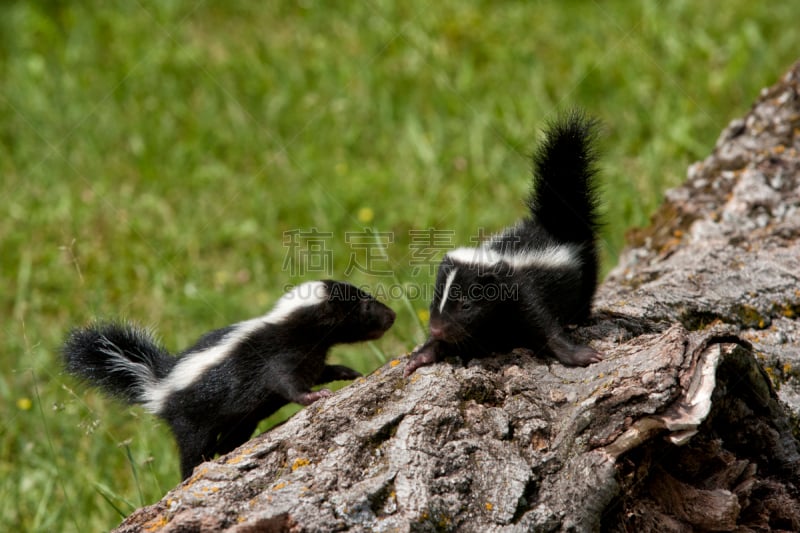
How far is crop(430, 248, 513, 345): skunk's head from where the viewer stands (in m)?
4.59

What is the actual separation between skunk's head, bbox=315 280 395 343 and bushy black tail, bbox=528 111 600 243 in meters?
1.24

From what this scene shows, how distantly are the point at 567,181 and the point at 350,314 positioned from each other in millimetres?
1626

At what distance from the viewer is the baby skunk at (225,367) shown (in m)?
4.73

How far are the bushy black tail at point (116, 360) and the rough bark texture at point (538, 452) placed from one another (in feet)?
5.47

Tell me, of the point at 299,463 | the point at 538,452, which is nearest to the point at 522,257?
the point at 538,452

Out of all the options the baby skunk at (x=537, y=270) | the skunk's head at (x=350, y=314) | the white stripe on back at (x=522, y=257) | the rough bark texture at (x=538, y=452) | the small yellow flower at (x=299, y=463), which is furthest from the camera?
the skunk's head at (x=350, y=314)

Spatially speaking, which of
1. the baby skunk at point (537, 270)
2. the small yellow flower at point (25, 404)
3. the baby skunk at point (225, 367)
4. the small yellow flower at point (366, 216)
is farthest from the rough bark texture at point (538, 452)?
the small yellow flower at point (366, 216)

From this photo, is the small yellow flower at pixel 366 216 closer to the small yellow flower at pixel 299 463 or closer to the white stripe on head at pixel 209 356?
the white stripe on head at pixel 209 356

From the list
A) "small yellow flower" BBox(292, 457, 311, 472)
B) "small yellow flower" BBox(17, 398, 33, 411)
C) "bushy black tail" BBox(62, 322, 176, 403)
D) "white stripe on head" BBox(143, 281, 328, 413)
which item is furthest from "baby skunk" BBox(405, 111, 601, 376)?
"small yellow flower" BBox(17, 398, 33, 411)

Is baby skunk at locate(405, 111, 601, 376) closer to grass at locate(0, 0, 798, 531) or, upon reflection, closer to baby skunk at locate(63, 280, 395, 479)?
baby skunk at locate(63, 280, 395, 479)

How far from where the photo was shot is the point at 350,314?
544cm

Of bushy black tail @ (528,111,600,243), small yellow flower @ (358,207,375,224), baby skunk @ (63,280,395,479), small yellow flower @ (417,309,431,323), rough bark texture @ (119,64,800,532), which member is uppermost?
small yellow flower @ (358,207,375,224)

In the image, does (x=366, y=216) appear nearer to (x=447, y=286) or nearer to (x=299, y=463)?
(x=447, y=286)

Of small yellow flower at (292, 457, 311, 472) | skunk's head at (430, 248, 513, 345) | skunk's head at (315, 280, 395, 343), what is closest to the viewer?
small yellow flower at (292, 457, 311, 472)
